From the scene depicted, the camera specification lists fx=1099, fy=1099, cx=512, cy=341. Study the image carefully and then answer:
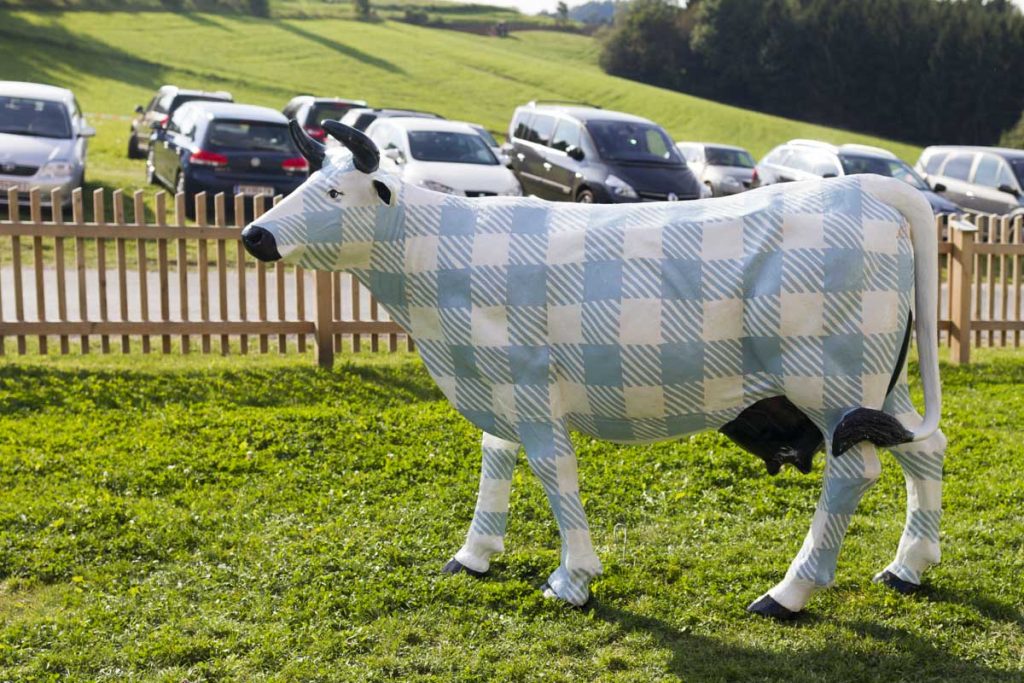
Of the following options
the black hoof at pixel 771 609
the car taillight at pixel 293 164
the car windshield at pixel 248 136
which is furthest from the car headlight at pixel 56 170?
the black hoof at pixel 771 609

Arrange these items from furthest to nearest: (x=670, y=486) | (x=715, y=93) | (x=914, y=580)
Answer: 1. (x=715, y=93)
2. (x=670, y=486)
3. (x=914, y=580)

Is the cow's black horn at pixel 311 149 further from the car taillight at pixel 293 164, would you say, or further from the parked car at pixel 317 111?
the parked car at pixel 317 111

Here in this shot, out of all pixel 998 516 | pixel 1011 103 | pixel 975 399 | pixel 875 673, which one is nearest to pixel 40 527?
pixel 875 673

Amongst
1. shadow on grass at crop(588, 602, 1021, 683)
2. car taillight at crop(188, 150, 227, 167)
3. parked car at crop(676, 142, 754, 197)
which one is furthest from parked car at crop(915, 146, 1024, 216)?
shadow on grass at crop(588, 602, 1021, 683)

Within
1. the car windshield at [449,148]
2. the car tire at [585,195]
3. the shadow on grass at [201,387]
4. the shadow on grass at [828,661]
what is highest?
the car windshield at [449,148]

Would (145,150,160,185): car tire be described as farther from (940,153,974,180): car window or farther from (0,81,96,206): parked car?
(940,153,974,180): car window

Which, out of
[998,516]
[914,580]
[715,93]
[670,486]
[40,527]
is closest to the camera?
[914,580]

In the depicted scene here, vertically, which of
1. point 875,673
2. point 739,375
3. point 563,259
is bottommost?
point 875,673

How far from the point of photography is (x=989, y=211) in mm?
19438

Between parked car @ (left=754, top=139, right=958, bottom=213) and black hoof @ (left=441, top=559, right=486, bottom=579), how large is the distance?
1540cm

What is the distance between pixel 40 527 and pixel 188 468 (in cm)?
108

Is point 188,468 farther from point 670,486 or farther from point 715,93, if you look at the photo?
point 715,93

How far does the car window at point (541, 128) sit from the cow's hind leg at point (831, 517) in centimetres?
1414

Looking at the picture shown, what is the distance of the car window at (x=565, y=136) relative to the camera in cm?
1762
